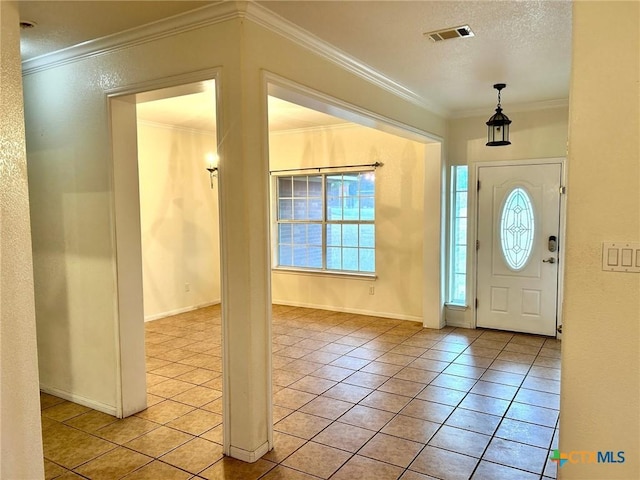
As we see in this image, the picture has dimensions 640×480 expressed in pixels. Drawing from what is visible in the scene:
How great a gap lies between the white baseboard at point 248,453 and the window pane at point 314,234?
13.5 feet

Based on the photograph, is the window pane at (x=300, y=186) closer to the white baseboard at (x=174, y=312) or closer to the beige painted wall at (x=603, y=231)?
the white baseboard at (x=174, y=312)

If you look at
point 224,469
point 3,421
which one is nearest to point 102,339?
point 224,469

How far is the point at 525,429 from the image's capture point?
9.77ft

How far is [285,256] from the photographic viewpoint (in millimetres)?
6969

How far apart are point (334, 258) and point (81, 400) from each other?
3811mm

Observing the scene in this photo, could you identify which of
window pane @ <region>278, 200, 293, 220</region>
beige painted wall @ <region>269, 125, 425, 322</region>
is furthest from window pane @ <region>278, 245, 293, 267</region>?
beige painted wall @ <region>269, 125, 425, 322</region>

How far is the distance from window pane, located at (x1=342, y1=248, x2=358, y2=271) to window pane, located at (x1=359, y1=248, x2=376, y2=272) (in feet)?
0.30

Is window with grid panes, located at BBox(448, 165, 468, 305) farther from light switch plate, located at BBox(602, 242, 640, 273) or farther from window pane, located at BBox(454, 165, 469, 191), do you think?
light switch plate, located at BBox(602, 242, 640, 273)

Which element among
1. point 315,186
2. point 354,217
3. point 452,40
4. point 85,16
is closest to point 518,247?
point 354,217

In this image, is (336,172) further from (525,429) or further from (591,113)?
(591,113)

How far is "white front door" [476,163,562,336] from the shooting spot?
509 cm

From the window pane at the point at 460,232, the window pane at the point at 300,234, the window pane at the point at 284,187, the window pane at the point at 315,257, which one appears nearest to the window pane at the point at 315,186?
the window pane at the point at 284,187

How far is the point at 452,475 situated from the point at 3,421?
215 cm

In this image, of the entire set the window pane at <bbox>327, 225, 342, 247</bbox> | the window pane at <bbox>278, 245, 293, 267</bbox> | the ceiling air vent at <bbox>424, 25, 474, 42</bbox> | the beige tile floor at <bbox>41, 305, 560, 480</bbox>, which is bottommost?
the beige tile floor at <bbox>41, 305, 560, 480</bbox>
